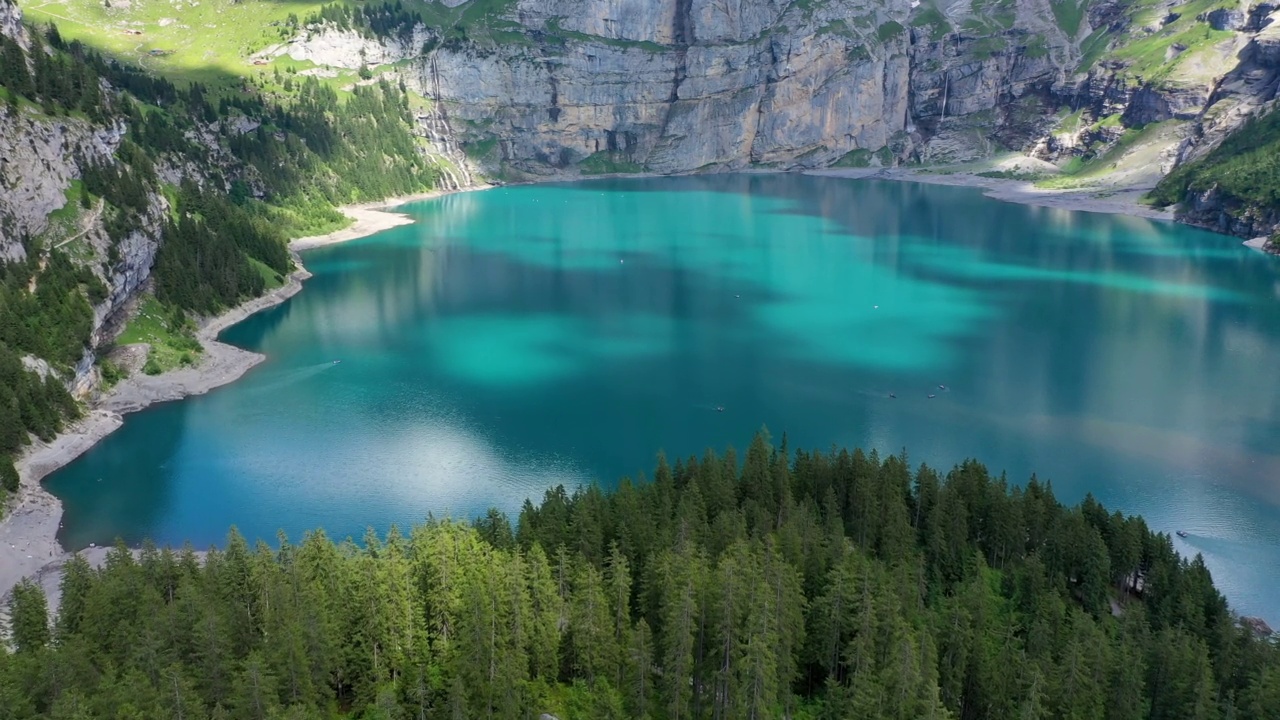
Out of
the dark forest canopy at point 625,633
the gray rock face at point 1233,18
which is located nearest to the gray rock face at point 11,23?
the dark forest canopy at point 625,633

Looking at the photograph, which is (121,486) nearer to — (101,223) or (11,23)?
(101,223)

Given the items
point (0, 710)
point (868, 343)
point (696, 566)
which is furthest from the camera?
point (868, 343)

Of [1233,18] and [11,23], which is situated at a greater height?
[1233,18]

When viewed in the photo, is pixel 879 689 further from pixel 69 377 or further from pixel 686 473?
pixel 69 377

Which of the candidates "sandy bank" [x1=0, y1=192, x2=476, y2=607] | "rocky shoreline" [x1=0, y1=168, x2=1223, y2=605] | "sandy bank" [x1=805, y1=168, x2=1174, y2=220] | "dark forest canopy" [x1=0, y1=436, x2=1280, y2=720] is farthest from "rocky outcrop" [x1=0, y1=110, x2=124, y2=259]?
"sandy bank" [x1=805, y1=168, x2=1174, y2=220]

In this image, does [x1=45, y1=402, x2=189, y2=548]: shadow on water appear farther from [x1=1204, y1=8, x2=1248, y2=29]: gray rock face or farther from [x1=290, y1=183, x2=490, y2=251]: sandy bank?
[x1=1204, y1=8, x2=1248, y2=29]: gray rock face

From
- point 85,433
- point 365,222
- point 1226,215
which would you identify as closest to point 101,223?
point 85,433

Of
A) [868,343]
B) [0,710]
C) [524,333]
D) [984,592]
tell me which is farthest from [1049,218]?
[0,710]
